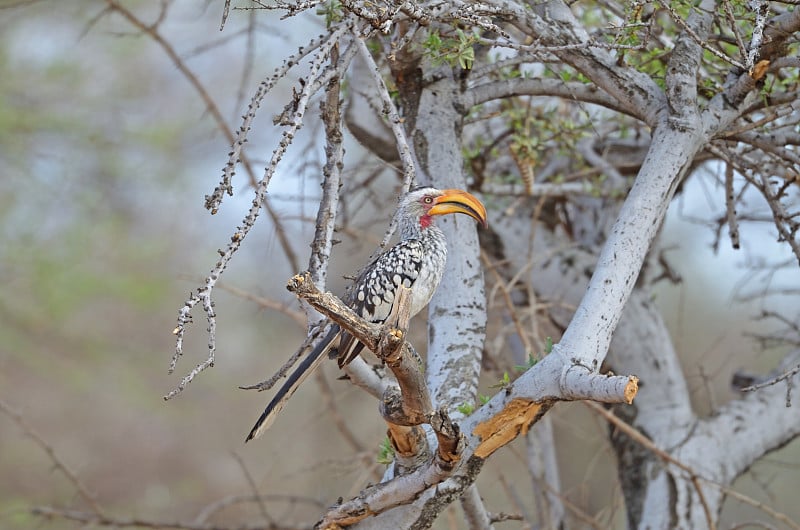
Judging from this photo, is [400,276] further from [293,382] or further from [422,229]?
[293,382]

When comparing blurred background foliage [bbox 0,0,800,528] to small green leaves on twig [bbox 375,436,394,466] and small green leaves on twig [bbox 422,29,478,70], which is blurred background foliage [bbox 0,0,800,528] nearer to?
small green leaves on twig [bbox 422,29,478,70]

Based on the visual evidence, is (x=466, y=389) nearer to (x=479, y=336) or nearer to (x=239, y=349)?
(x=479, y=336)

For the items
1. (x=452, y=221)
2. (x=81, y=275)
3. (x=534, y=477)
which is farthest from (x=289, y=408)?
(x=452, y=221)

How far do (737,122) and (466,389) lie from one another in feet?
3.64

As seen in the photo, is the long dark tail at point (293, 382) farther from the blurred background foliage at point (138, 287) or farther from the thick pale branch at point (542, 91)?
the blurred background foliage at point (138, 287)

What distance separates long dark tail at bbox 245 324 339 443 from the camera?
183 centimetres

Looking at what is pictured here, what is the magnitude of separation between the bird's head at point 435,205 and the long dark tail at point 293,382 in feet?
1.16

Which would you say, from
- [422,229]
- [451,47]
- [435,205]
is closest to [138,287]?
[422,229]

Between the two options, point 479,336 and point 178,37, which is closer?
point 479,336

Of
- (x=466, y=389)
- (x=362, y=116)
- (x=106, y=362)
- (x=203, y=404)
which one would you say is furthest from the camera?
(x=203, y=404)

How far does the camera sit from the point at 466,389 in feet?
7.02

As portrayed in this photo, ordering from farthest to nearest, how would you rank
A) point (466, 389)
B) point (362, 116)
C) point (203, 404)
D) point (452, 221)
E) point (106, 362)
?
point (203, 404) → point (106, 362) → point (362, 116) → point (452, 221) → point (466, 389)

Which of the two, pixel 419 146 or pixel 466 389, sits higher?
pixel 419 146

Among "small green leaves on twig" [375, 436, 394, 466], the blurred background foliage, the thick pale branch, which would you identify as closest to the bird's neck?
the thick pale branch
